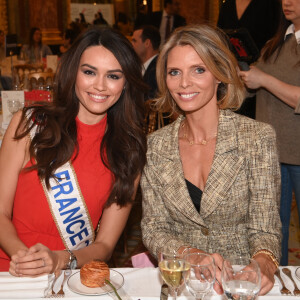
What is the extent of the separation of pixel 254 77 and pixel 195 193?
3.45 feet

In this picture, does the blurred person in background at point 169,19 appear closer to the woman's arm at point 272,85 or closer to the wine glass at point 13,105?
the wine glass at point 13,105

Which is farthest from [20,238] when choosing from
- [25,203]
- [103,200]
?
[103,200]

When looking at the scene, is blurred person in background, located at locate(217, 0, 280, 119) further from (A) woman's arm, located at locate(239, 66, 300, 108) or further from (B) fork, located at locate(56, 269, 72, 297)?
(B) fork, located at locate(56, 269, 72, 297)

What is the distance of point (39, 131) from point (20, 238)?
0.52 meters

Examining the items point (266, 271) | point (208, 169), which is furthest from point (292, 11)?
point (266, 271)

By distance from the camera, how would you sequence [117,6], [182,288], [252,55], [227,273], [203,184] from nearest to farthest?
[227,273] < [182,288] < [203,184] < [252,55] < [117,6]

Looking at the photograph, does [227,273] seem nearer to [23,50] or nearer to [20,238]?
[20,238]

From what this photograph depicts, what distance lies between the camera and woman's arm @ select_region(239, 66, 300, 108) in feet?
8.16

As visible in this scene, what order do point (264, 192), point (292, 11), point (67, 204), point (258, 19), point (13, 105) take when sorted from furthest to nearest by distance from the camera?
point (13, 105) → point (258, 19) → point (292, 11) → point (67, 204) → point (264, 192)

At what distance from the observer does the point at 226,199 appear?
1849mm

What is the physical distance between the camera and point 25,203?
6.59 ft

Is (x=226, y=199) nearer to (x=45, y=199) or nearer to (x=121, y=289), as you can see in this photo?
(x=121, y=289)

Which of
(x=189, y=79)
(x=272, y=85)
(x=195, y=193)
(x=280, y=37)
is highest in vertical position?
(x=280, y=37)

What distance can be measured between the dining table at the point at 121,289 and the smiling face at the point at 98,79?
2.78ft
